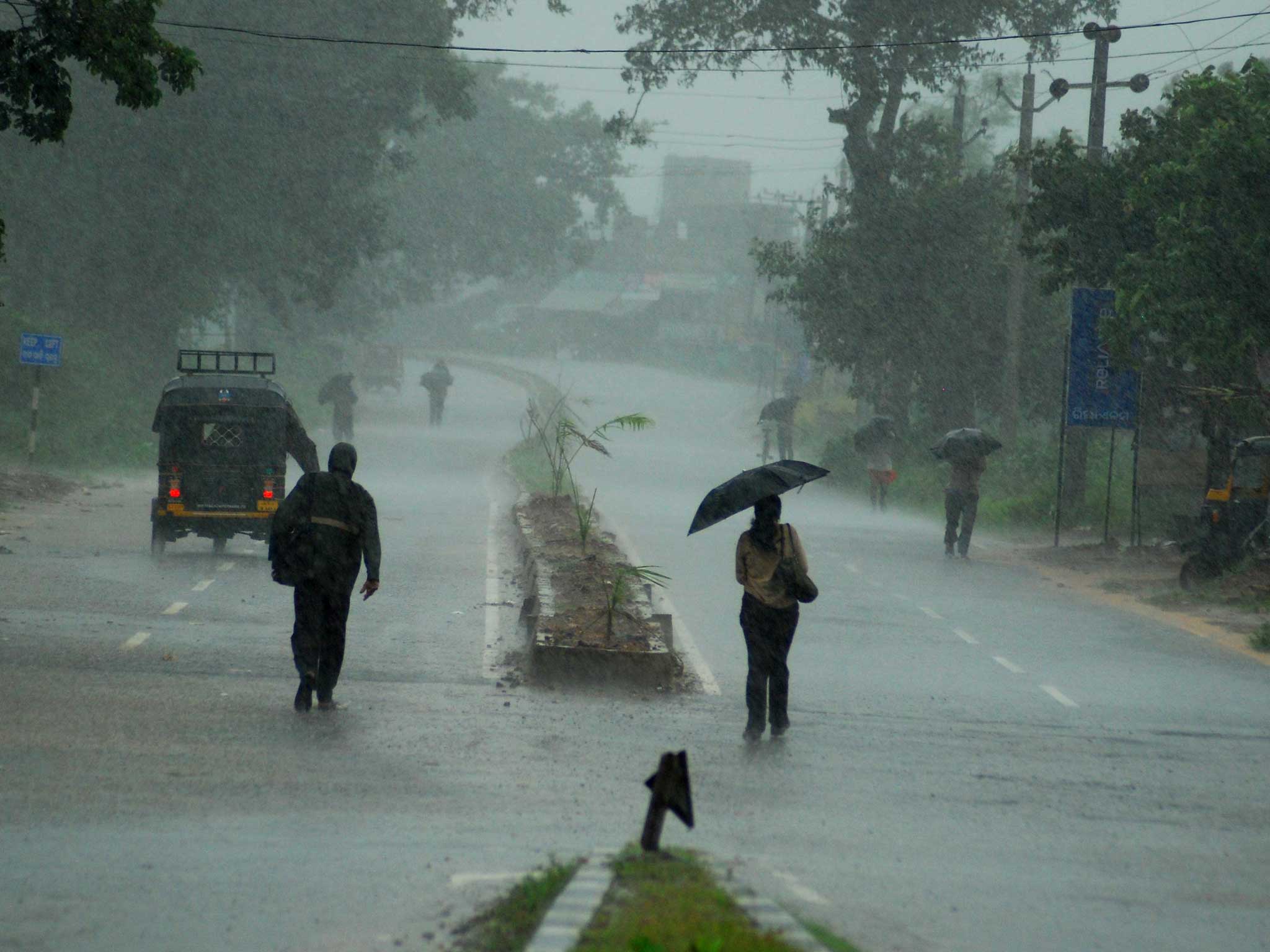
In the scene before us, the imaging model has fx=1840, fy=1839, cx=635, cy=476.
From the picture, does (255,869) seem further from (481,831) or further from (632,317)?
(632,317)

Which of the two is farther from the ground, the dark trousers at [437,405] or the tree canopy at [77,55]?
the tree canopy at [77,55]

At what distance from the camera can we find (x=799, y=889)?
7184 mm

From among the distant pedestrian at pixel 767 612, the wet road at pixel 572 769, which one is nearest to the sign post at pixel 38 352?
the wet road at pixel 572 769

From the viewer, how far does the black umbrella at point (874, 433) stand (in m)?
34.7

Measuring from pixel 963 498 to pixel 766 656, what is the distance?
1524 centimetres

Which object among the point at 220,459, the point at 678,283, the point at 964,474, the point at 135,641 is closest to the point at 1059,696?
the point at 135,641

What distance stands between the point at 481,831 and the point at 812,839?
Result: 1519mm

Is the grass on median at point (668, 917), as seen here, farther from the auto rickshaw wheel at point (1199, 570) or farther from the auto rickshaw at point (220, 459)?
the auto rickshaw wheel at point (1199, 570)

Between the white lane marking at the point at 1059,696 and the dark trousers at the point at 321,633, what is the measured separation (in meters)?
5.36

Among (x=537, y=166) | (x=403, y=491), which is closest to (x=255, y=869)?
(x=403, y=491)

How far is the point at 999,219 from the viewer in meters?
41.8

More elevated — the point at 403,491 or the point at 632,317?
the point at 632,317

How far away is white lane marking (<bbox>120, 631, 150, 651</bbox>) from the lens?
1403cm

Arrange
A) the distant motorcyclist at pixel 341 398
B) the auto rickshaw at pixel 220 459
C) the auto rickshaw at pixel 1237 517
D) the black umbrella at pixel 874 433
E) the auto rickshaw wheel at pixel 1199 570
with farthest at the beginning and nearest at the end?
the distant motorcyclist at pixel 341 398 < the black umbrella at pixel 874 433 < the auto rickshaw wheel at pixel 1199 570 < the auto rickshaw at pixel 220 459 < the auto rickshaw at pixel 1237 517
